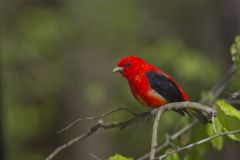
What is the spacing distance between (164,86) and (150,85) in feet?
0.41

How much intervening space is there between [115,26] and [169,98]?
9.17 meters

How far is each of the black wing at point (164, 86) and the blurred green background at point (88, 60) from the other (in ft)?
15.5

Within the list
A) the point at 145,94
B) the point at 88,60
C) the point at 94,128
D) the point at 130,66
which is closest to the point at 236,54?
the point at 94,128

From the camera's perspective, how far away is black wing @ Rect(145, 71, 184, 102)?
16.7 feet

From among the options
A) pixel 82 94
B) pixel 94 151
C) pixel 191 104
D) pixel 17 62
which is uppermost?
pixel 191 104

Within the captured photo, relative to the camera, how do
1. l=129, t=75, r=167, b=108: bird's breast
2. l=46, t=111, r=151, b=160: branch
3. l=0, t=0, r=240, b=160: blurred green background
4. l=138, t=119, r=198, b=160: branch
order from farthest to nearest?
1. l=0, t=0, r=240, b=160: blurred green background
2. l=129, t=75, r=167, b=108: bird's breast
3. l=138, t=119, r=198, b=160: branch
4. l=46, t=111, r=151, b=160: branch

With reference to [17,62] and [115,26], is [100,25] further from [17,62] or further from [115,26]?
[17,62]

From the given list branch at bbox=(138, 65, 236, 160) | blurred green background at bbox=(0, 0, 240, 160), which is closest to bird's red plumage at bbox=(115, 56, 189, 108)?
branch at bbox=(138, 65, 236, 160)

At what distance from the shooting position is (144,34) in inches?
556

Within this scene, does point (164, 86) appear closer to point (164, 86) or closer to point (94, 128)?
point (164, 86)

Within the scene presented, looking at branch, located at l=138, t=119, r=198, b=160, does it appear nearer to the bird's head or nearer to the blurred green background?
the bird's head

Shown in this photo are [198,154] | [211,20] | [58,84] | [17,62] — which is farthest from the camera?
[58,84]

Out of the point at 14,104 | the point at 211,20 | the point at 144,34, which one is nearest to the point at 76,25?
the point at 144,34

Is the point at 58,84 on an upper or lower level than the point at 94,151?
upper
